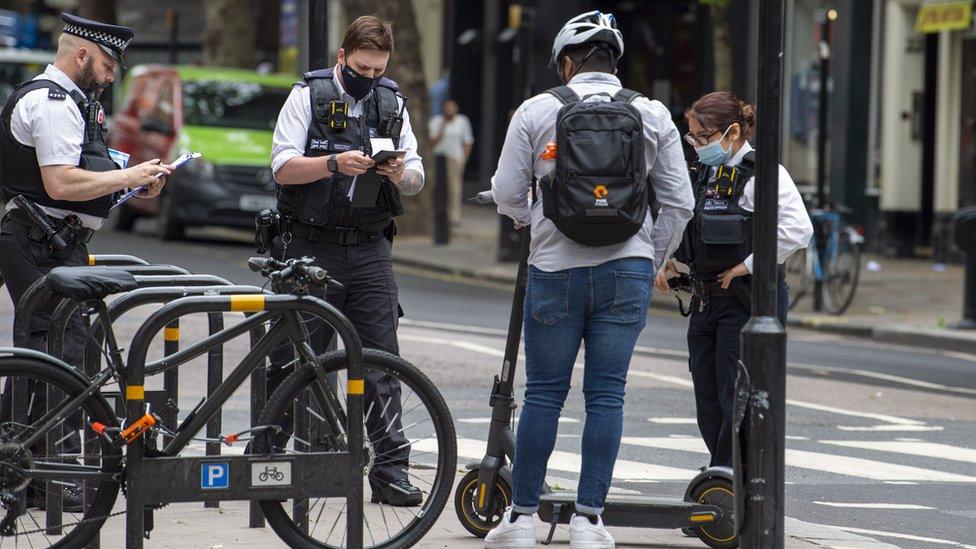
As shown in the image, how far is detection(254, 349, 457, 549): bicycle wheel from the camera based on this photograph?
5461mm

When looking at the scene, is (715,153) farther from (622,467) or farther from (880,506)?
(622,467)

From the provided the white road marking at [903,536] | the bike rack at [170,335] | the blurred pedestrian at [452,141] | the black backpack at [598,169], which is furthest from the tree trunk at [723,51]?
the black backpack at [598,169]

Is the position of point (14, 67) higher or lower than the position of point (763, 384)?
higher

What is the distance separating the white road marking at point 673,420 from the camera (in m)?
9.95

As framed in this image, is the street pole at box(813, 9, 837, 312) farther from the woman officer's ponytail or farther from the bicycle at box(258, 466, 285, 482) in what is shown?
the bicycle at box(258, 466, 285, 482)

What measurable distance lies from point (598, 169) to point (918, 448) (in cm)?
447

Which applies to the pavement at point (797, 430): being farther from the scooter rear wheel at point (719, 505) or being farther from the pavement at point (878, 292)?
the pavement at point (878, 292)

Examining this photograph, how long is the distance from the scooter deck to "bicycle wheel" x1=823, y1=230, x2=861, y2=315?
11121 mm

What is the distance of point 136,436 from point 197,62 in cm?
3969

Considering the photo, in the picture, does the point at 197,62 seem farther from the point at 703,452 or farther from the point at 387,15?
the point at 703,452

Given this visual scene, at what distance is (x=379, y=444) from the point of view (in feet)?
20.1

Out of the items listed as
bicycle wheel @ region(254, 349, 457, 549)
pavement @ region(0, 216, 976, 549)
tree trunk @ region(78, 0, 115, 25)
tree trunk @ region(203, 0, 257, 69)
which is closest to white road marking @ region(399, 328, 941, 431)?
pavement @ region(0, 216, 976, 549)

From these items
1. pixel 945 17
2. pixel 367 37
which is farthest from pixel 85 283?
pixel 945 17

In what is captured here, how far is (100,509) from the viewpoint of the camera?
17.6ft
